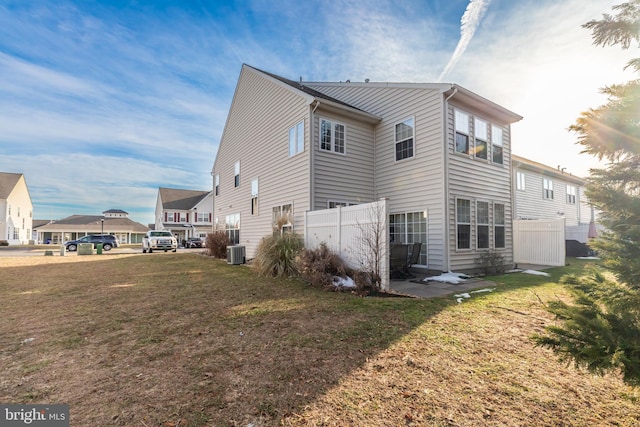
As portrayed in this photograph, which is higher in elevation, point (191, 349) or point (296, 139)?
point (296, 139)

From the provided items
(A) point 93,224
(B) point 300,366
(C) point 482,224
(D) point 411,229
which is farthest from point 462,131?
(A) point 93,224

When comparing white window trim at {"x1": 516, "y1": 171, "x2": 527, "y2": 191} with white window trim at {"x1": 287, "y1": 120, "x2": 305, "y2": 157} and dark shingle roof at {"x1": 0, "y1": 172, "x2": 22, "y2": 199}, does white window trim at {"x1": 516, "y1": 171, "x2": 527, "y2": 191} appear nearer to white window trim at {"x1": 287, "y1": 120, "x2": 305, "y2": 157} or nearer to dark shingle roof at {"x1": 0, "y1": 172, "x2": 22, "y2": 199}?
white window trim at {"x1": 287, "y1": 120, "x2": 305, "y2": 157}

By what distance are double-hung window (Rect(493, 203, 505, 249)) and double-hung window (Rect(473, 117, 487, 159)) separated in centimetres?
195

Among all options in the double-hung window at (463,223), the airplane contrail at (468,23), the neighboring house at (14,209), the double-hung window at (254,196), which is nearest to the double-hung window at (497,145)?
the double-hung window at (463,223)

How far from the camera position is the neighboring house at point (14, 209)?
1358 inches

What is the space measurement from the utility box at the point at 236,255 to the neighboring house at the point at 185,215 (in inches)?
1333

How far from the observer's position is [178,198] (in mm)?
47312

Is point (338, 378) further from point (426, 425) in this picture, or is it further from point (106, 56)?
point (106, 56)

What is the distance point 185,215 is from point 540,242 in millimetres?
45744

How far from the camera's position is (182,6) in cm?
978

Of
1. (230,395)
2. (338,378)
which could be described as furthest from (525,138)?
(230,395)

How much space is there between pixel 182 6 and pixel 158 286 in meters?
9.27

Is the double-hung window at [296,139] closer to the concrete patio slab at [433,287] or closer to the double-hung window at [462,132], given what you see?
the double-hung window at [462,132]

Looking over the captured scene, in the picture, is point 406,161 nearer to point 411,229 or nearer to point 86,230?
point 411,229
